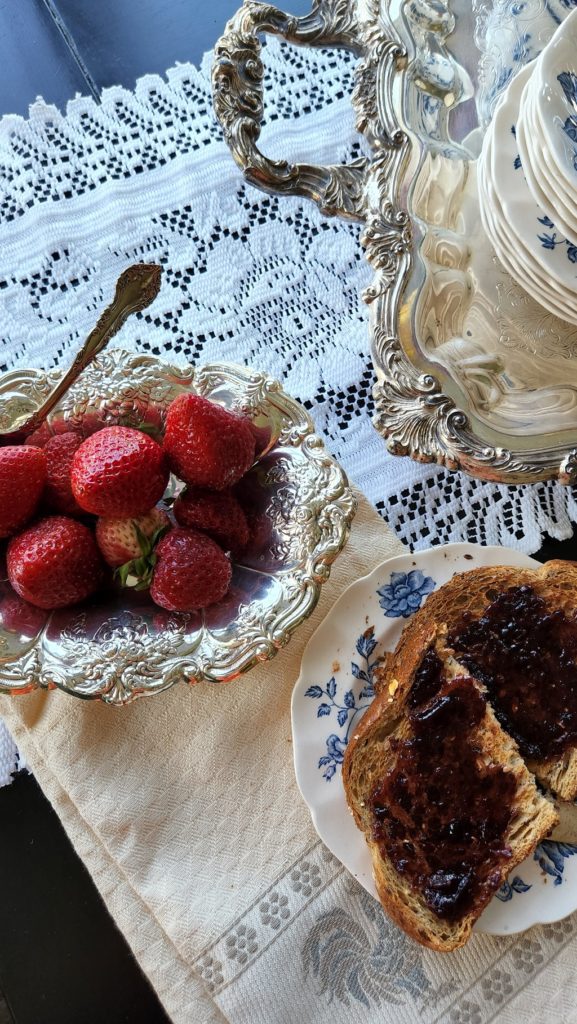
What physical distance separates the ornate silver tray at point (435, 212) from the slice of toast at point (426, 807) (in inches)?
10.8

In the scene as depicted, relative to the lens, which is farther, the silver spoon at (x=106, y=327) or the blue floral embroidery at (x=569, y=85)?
the silver spoon at (x=106, y=327)

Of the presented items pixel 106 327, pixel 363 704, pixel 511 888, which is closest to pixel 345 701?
pixel 363 704

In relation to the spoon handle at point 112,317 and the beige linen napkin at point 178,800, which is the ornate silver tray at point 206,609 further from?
the beige linen napkin at point 178,800

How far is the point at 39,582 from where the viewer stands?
2.80ft

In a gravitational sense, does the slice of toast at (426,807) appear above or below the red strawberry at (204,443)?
below

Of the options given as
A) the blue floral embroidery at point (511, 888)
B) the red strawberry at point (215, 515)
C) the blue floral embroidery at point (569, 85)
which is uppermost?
the blue floral embroidery at point (569, 85)

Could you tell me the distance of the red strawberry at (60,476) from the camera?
3.00 feet

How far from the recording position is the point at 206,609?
0.90 meters

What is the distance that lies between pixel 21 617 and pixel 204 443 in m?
0.26

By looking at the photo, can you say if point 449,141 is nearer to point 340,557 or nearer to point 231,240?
point 231,240

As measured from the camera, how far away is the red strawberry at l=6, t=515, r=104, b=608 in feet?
2.80

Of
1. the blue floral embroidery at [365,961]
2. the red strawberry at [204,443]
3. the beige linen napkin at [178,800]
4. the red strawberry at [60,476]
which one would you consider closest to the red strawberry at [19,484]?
the red strawberry at [60,476]

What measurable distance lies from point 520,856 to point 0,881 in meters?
0.63

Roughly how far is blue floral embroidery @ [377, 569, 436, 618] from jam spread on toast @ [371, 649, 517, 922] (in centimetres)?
8
